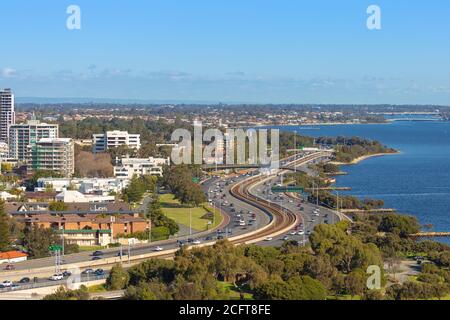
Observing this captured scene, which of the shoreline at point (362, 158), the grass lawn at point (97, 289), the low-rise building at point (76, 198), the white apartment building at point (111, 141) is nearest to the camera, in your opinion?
the grass lawn at point (97, 289)

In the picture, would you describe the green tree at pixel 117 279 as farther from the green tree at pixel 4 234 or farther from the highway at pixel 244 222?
the green tree at pixel 4 234

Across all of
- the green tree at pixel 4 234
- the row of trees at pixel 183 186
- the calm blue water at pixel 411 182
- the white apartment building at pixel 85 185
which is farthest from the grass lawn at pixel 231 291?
the white apartment building at pixel 85 185

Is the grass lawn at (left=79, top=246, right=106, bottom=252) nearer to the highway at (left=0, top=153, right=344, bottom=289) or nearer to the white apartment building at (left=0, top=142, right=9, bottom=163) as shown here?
the highway at (left=0, top=153, right=344, bottom=289)

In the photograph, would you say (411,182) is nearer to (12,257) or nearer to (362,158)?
(362,158)

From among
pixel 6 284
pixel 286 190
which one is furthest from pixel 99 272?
pixel 286 190

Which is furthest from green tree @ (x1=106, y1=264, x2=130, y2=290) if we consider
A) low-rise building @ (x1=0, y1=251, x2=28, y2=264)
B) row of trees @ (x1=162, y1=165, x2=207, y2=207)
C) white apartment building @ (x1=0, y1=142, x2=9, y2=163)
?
white apartment building @ (x1=0, y1=142, x2=9, y2=163)

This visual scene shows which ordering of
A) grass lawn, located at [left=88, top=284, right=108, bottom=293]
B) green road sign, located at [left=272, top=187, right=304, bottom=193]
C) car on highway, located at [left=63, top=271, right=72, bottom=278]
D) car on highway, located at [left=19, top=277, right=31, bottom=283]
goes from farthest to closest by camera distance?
1. green road sign, located at [left=272, top=187, right=304, bottom=193]
2. car on highway, located at [left=63, top=271, right=72, bottom=278]
3. car on highway, located at [left=19, top=277, right=31, bottom=283]
4. grass lawn, located at [left=88, top=284, right=108, bottom=293]
